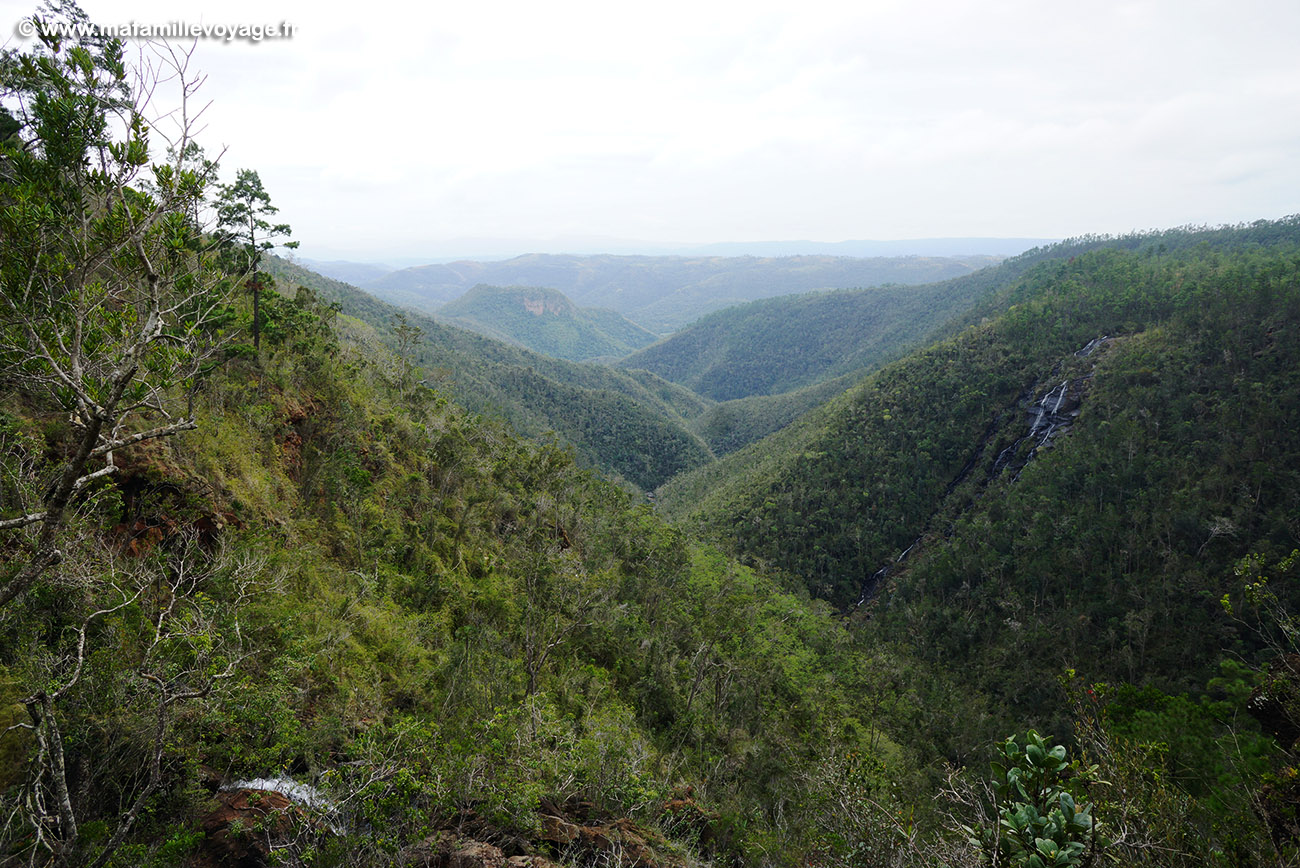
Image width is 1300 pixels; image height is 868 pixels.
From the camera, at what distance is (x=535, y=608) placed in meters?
22.1

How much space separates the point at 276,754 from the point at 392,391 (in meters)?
28.6

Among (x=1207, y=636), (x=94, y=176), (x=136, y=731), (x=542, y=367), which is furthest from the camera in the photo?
(x=542, y=367)

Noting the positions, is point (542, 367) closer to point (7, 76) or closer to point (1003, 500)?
point (1003, 500)

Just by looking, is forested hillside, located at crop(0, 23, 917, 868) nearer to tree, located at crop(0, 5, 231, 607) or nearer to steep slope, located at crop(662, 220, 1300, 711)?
tree, located at crop(0, 5, 231, 607)

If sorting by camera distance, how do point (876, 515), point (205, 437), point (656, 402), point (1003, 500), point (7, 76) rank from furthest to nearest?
point (656, 402)
point (876, 515)
point (1003, 500)
point (205, 437)
point (7, 76)

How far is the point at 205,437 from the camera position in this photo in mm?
15539

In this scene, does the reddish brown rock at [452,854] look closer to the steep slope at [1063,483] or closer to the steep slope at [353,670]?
the steep slope at [353,670]

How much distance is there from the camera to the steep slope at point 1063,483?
146 ft

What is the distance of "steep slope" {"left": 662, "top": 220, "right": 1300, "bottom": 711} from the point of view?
146ft

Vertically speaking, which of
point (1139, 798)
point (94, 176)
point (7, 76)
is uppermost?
point (7, 76)

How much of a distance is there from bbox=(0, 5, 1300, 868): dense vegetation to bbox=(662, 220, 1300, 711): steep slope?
1.33 ft

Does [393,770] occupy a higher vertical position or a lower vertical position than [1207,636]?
higher

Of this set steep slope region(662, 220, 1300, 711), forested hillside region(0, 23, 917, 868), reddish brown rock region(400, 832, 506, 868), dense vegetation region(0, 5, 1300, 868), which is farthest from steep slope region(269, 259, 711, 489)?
reddish brown rock region(400, 832, 506, 868)

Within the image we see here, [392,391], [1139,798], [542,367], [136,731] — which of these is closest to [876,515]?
[392,391]
